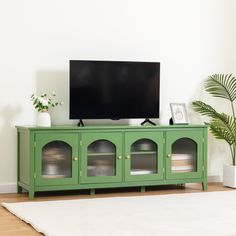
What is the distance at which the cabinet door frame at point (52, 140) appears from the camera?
5.59 meters

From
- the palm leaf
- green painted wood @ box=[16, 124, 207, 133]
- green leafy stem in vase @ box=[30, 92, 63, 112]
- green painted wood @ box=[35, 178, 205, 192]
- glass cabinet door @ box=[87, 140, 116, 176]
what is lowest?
green painted wood @ box=[35, 178, 205, 192]

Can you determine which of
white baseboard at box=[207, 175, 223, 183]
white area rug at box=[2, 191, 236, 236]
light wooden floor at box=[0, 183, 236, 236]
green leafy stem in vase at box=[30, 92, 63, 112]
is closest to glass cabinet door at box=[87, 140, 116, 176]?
light wooden floor at box=[0, 183, 236, 236]

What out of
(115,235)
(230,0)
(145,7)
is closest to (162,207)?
(115,235)

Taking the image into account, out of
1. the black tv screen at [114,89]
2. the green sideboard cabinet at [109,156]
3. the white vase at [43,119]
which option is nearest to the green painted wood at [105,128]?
the green sideboard cabinet at [109,156]

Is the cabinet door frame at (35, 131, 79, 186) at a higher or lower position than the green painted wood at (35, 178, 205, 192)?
higher

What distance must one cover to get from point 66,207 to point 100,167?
87 cm

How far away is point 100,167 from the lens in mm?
5859

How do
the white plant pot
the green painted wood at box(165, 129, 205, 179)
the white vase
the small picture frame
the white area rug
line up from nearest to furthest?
the white area rug → the white vase → the green painted wood at box(165, 129, 205, 179) → the small picture frame → the white plant pot

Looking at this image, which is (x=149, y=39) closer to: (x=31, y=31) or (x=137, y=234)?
(x=31, y=31)

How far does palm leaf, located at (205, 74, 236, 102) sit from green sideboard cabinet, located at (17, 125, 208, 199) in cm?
64

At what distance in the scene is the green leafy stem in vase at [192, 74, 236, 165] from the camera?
6461 millimetres

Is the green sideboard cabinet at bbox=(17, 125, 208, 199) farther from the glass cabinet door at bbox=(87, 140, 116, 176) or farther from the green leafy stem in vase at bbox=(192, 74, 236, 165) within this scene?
the green leafy stem in vase at bbox=(192, 74, 236, 165)

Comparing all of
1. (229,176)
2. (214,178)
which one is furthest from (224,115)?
(214,178)

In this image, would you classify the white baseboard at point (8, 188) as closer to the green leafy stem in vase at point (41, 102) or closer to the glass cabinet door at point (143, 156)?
the green leafy stem in vase at point (41, 102)
